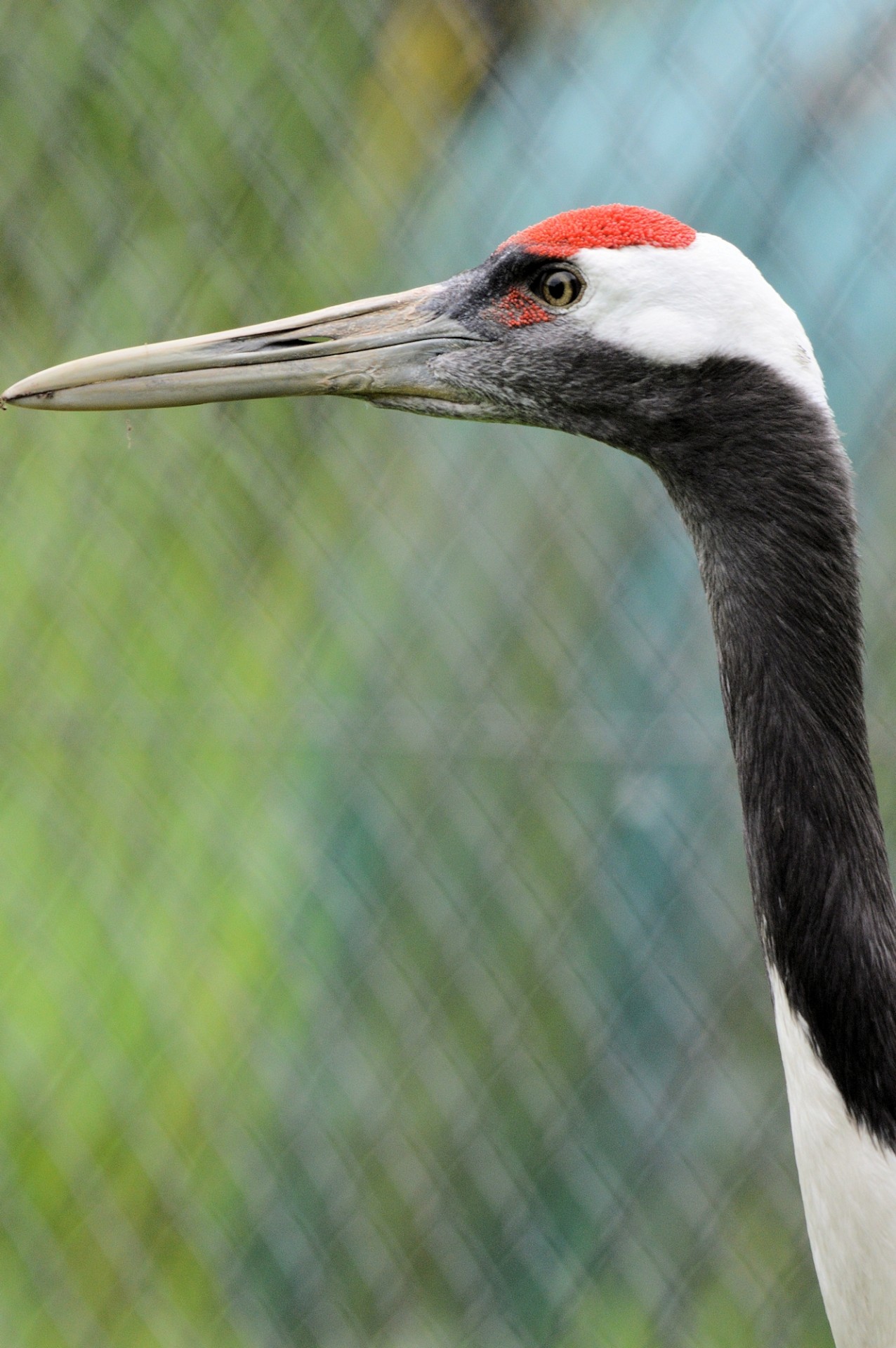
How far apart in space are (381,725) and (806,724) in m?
1.38

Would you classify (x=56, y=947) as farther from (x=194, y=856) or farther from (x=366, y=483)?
(x=366, y=483)

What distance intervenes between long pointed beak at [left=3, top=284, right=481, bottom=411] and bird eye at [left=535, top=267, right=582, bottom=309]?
9 cm

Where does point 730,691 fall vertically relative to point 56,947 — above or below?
below

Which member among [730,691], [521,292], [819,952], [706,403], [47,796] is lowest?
[819,952]

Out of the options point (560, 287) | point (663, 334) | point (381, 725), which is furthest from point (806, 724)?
point (381, 725)

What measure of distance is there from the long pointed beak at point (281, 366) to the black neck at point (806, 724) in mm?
341

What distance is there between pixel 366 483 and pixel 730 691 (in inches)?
56.8

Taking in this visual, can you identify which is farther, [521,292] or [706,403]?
[521,292]

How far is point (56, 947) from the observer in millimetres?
3143

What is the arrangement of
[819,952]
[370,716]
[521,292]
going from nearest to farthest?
[819,952]
[521,292]
[370,716]

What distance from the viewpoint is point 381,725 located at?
2711 mm

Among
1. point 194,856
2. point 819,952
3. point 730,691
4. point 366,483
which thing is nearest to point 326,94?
point 366,483

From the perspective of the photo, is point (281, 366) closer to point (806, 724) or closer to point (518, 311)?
point (518, 311)

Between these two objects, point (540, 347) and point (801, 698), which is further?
point (540, 347)
